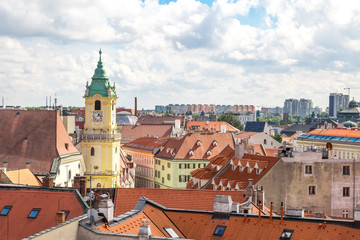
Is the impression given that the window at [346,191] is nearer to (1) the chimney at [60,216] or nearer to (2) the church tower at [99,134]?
(1) the chimney at [60,216]

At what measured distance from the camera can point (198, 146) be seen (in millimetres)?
103812

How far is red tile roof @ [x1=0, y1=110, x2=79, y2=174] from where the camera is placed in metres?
71.4

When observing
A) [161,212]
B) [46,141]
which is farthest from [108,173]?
[161,212]

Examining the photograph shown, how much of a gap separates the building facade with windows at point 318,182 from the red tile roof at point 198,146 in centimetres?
4554

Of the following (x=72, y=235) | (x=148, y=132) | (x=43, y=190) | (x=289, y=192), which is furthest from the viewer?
(x=148, y=132)

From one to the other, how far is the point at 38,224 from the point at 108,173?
5172cm

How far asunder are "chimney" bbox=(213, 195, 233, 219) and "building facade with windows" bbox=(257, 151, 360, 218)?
20376 millimetres

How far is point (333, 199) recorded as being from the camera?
56344 millimetres

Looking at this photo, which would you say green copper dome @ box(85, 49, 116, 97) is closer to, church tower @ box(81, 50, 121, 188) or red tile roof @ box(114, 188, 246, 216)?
church tower @ box(81, 50, 121, 188)

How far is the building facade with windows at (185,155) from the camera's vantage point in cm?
10181

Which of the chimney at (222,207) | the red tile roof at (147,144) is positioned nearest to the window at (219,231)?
the chimney at (222,207)

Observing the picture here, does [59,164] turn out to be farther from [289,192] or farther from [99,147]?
[289,192]

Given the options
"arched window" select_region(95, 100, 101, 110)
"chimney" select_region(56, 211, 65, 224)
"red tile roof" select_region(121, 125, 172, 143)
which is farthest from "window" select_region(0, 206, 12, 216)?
"red tile roof" select_region(121, 125, 172, 143)

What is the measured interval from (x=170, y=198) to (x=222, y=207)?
8268 mm
